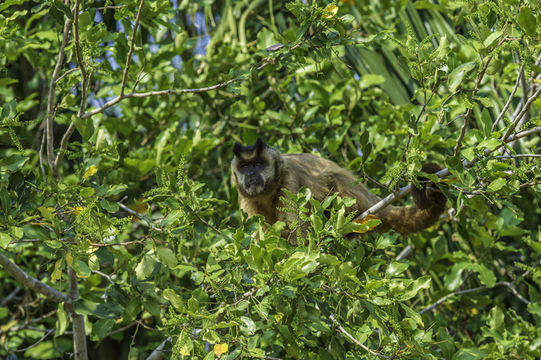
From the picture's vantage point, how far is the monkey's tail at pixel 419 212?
488cm

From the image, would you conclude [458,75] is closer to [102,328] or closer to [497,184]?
[497,184]

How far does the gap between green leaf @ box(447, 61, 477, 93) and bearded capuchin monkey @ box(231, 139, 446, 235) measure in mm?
1690

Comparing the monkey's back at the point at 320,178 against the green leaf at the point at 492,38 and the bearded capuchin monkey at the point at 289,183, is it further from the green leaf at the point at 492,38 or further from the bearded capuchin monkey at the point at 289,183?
the green leaf at the point at 492,38

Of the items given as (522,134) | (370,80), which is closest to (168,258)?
(522,134)

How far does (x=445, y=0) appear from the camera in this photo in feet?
17.6

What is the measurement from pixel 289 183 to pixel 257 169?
290 millimetres

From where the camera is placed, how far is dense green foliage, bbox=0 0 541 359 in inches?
129

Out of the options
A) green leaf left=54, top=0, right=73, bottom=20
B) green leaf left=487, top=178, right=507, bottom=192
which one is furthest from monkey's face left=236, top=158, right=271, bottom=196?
green leaf left=487, top=178, right=507, bottom=192

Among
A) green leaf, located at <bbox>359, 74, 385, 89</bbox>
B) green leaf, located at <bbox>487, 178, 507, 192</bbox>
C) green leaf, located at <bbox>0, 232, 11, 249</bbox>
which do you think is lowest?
green leaf, located at <bbox>487, 178, 507, 192</bbox>

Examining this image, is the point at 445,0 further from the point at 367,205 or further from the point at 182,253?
the point at 182,253

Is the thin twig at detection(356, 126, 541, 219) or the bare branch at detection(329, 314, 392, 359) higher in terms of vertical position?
the thin twig at detection(356, 126, 541, 219)

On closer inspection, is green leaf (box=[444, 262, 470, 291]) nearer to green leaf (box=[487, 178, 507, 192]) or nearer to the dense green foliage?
the dense green foliage

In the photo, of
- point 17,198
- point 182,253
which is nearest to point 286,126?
point 182,253

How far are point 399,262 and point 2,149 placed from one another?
4508 millimetres
